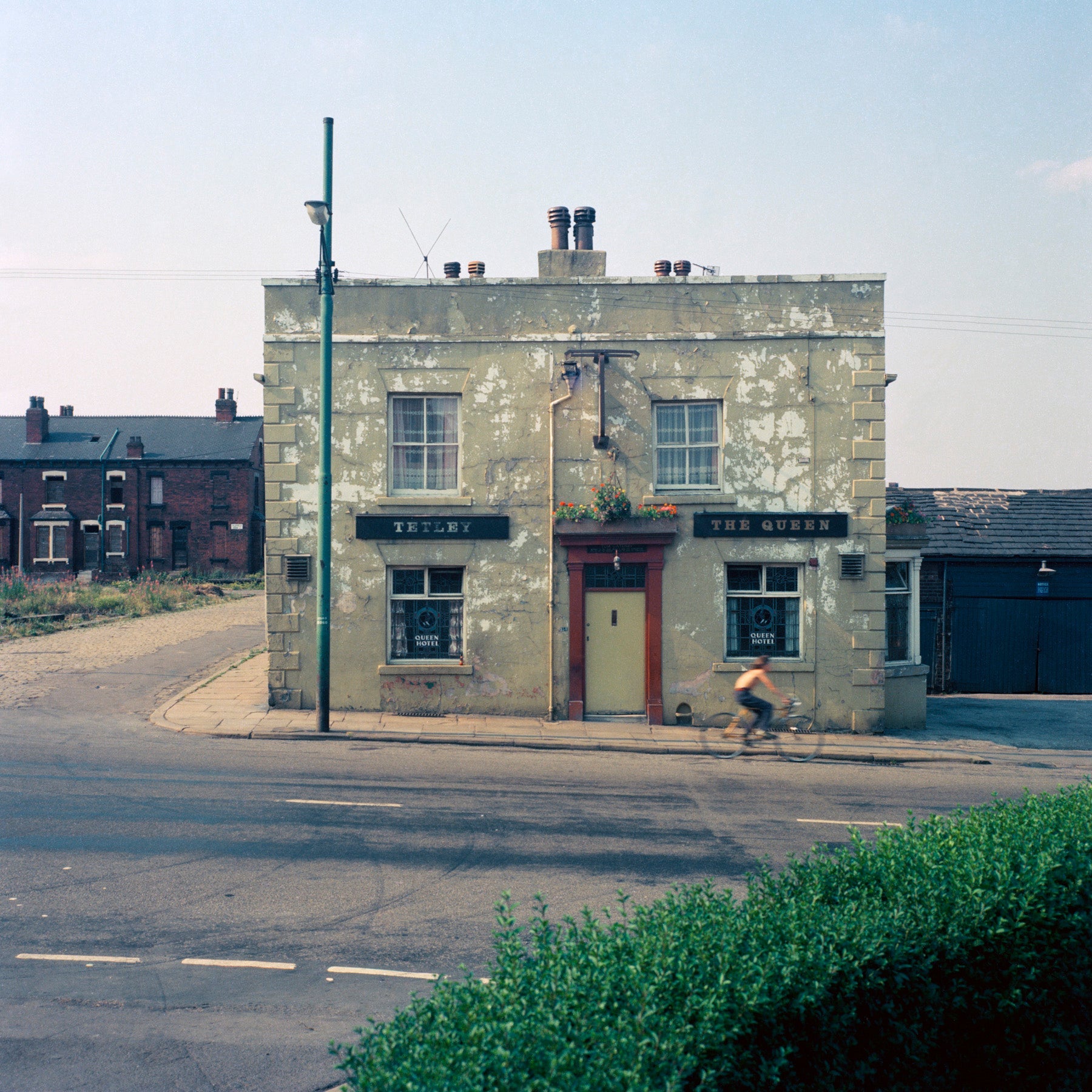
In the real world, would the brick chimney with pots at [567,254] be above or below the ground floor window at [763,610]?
above

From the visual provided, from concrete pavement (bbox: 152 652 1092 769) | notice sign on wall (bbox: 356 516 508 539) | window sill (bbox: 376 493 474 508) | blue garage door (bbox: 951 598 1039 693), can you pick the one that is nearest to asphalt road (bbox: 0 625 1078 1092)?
concrete pavement (bbox: 152 652 1092 769)

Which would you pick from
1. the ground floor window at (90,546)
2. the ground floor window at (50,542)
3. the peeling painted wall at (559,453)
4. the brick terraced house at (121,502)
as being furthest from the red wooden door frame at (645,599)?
the ground floor window at (50,542)

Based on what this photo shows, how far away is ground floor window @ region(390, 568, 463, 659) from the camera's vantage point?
1677 cm

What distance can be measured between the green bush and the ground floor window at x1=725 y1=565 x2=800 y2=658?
11129 millimetres

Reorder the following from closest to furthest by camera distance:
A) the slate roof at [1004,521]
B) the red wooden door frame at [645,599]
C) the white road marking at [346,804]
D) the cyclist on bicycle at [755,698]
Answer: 1. the white road marking at [346,804]
2. the cyclist on bicycle at [755,698]
3. the red wooden door frame at [645,599]
4. the slate roof at [1004,521]

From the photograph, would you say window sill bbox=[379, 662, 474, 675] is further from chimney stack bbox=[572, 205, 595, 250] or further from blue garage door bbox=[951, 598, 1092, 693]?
blue garage door bbox=[951, 598, 1092, 693]

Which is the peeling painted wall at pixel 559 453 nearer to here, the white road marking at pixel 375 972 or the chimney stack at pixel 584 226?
the chimney stack at pixel 584 226

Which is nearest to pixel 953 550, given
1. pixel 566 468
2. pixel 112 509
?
pixel 566 468

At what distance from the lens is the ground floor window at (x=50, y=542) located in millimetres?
55031

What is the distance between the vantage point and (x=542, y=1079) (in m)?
2.92

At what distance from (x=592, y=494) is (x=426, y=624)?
391 cm

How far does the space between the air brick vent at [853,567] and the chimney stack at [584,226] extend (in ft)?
24.7

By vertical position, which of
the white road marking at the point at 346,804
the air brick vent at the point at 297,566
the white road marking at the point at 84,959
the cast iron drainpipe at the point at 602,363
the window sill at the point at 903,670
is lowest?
the white road marking at the point at 346,804

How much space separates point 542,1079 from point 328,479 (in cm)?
1337
